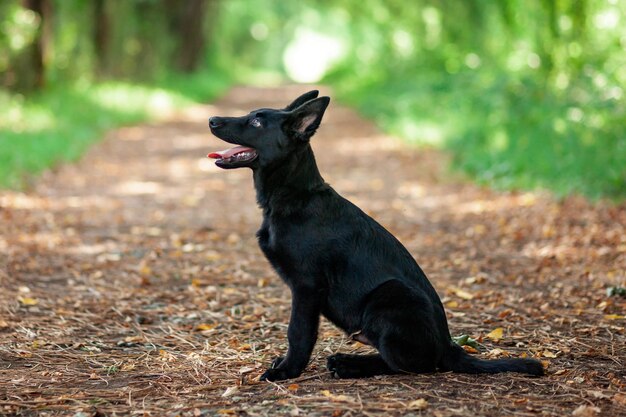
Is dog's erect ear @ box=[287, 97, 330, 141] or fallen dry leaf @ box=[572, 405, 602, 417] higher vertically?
dog's erect ear @ box=[287, 97, 330, 141]

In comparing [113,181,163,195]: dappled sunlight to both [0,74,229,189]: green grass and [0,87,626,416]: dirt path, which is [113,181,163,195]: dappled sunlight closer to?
[0,87,626,416]: dirt path

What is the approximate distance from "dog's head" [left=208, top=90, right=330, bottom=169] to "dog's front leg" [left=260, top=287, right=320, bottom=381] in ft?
2.68

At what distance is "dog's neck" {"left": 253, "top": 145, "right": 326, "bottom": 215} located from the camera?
184 inches

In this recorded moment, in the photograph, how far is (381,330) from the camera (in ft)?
14.4

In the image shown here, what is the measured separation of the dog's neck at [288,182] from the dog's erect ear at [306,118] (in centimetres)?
12

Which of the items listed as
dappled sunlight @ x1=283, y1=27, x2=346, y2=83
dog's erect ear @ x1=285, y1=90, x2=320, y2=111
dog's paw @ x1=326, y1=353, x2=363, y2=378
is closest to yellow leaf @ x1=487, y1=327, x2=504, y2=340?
dog's paw @ x1=326, y1=353, x2=363, y2=378

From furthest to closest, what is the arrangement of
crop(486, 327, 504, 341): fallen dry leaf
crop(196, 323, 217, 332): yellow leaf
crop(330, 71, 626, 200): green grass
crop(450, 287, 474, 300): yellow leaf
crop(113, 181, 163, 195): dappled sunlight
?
crop(113, 181, 163, 195): dappled sunlight < crop(330, 71, 626, 200): green grass < crop(450, 287, 474, 300): yellow leaf < crop(196, 323, 217, 332): yellow leaf < crop(486, 327, 504, 341): fallen dry leaf

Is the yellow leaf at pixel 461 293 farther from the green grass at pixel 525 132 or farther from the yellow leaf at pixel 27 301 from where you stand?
the green grass at pixel 525 132

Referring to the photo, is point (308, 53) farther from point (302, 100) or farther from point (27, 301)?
point (302, 100)

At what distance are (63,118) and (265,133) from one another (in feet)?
44.6

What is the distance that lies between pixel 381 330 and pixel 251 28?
58130 mm

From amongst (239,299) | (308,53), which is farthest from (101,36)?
(308,53)

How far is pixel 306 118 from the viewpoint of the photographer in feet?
15.1

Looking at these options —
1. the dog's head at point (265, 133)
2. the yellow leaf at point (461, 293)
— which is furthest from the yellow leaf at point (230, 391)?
the yellow leaf at point (461, 293)
